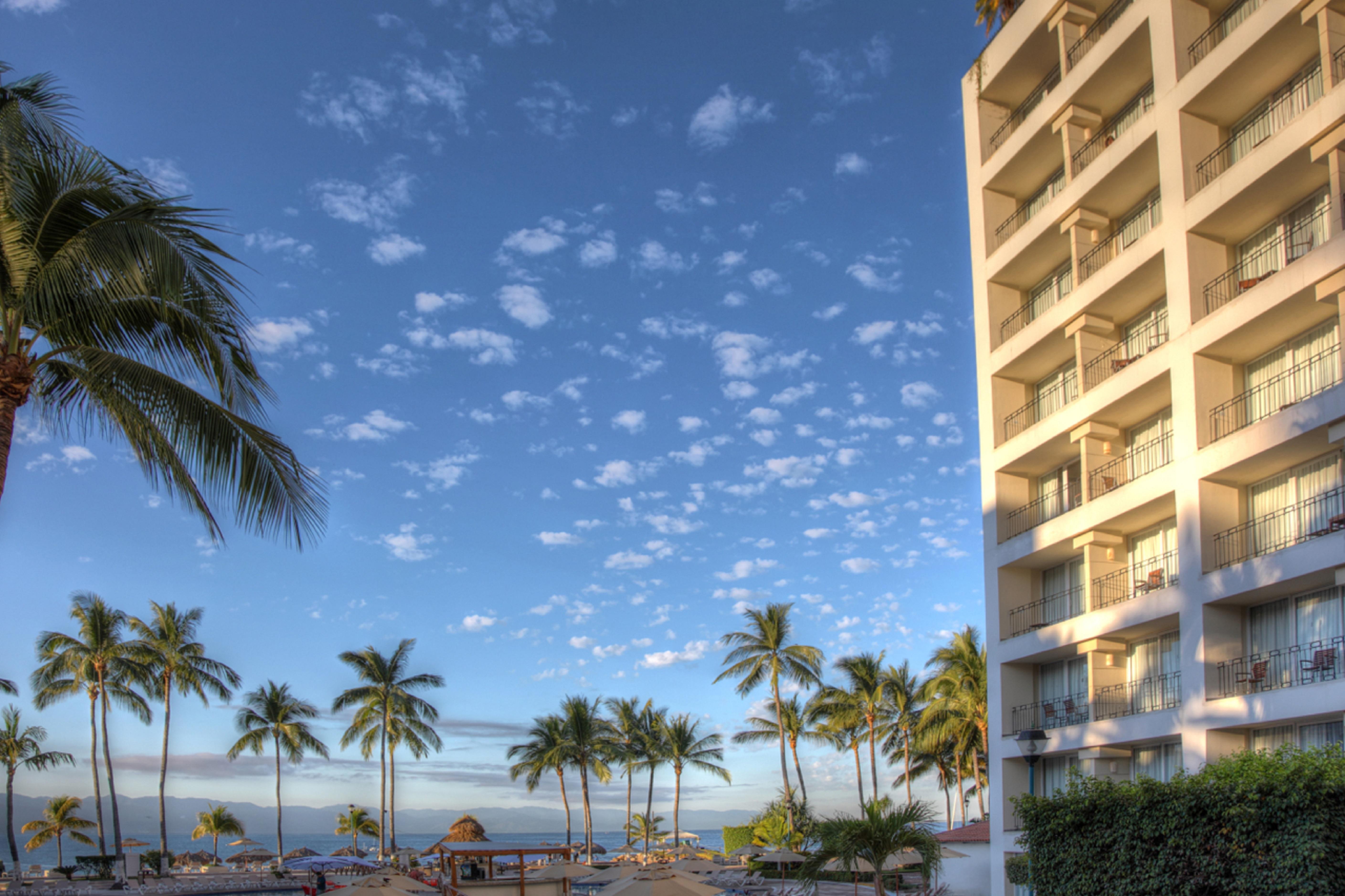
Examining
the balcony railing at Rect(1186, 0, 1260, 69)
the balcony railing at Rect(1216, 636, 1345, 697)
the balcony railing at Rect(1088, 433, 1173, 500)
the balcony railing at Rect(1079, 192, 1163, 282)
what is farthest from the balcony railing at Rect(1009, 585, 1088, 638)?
the balcony railing at Rect(1186, 0, 1260, 69)

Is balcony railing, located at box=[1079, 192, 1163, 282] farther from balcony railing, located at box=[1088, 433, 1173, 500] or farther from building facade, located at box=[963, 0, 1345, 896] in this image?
balcony railing, located at box=[1088, 433, 1173, 500]

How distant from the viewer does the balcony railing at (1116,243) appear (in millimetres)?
25156

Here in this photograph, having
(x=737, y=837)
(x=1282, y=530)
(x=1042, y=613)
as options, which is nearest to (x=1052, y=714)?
(x=1042, y=613)

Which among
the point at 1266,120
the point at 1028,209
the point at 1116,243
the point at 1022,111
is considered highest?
the point at 1022,111

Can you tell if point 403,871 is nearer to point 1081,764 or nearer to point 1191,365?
point 1081,764

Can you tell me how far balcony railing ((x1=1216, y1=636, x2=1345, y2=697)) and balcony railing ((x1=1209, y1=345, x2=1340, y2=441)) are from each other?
4.34 meters

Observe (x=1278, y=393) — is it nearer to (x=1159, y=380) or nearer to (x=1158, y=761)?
(x=1159, y=380)

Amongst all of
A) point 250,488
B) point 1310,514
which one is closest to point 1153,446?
point 1310,514

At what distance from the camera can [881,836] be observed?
22.3 m

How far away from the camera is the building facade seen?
19.6 metres

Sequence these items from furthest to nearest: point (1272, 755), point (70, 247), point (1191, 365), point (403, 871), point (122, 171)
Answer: point (403, 871) → point (1191, 365) → point (1272, 755) → point (122, 171) → point (70, 247)

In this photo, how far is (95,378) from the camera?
8.62 m

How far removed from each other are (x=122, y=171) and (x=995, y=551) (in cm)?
2398

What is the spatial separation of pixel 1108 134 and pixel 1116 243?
9.25ft
